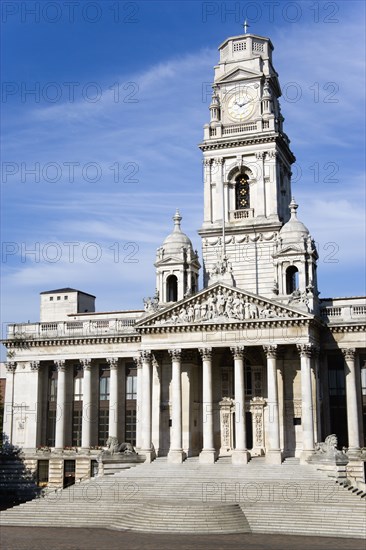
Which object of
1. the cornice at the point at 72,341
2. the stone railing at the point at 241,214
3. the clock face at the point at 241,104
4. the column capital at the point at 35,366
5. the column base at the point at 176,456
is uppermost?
the clock face at the point at 241,104

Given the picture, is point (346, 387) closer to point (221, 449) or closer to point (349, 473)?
point (349, 473)

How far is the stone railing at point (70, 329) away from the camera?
70.3 m

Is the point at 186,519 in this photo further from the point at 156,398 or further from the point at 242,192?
the point at 242,192

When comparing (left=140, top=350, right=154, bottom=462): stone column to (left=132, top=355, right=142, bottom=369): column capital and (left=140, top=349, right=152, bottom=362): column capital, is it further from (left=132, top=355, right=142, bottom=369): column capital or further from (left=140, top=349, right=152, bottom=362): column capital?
(left=132, top=355, right=142, bottom=369): column capital

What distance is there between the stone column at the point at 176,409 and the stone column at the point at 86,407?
432 inches

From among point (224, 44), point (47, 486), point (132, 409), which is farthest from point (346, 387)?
point (224, 44)

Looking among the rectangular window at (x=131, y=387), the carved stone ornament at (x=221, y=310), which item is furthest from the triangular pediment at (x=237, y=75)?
the rectangular window at (x=131, y=387)

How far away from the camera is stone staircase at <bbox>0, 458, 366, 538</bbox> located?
152 ft

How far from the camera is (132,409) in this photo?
6912cm

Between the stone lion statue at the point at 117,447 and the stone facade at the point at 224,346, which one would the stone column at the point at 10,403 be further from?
the stone lion statue at the point at 117,447

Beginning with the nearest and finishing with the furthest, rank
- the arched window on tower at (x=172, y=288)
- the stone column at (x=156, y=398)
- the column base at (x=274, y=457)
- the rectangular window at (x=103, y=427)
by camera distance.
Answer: the column base at (x=274, y=457) → the stone column at (x=156, y=398) → the arched window on tower at (x=172, y=288) → the rectangular window at (x=103, y=427)

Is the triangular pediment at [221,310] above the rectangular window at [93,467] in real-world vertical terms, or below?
above

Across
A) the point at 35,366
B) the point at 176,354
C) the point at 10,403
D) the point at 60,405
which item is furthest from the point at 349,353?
the point at 10,403

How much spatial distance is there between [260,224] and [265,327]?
12.7 m
